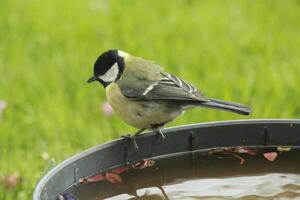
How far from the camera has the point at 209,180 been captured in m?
2.21

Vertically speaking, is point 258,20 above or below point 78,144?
above

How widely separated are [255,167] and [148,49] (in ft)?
8.58

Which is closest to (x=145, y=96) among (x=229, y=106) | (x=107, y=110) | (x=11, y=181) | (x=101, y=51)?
(x=229, y=106)

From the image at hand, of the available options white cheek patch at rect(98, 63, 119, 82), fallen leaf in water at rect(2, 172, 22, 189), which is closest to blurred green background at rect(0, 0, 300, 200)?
fallen leaf in water at rect(2, 172, 22, 189)

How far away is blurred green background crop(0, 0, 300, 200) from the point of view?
394cm

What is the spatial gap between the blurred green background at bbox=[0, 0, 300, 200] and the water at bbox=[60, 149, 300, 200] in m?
1.22

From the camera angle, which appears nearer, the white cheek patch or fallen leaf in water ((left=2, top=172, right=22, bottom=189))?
the white cheek patch

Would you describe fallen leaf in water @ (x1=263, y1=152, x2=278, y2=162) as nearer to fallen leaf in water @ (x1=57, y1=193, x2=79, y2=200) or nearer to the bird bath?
the bird bath

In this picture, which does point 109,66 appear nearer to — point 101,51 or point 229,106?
point 229,106

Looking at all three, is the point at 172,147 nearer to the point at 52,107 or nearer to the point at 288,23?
the point at 52,107

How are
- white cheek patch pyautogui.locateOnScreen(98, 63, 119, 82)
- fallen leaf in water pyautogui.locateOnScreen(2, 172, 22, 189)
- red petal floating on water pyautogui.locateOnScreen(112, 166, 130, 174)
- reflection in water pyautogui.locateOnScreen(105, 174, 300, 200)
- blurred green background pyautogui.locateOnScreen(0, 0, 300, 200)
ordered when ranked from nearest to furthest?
reflection in water pyautogui.locateOnScreen(105, 174, 300, 200), red petal floating on water pyautogui.locateOnScreen(112, 166, 130, 174), white cheek patch pyautogui.locateOnScreen(98, 63, 119, 82), fallen leaf in water pyautogui.locateOnScreen(2, 172, 22, 189), blurred green background pyautogui.locateOnScreen(0, 0, 300, 200)

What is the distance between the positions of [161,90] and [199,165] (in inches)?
25.2

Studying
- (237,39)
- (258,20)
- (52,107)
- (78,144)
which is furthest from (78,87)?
(258,20)

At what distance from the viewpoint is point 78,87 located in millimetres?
4430
